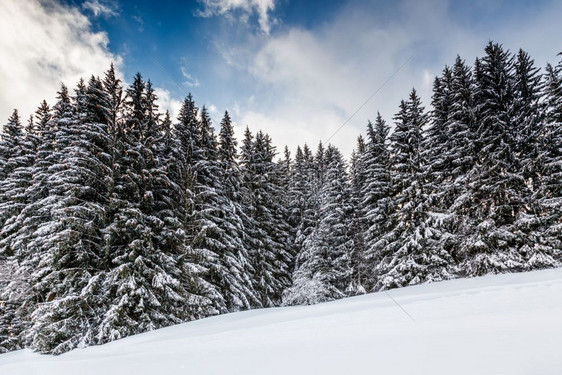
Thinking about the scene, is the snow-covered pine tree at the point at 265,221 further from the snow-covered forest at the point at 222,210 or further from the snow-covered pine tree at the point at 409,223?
the snow-covered pine tree at the point at 409,223

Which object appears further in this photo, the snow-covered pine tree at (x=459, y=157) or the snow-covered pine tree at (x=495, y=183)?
the snow-covered pine tree at (x=459, y=157)

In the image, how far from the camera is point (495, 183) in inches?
535

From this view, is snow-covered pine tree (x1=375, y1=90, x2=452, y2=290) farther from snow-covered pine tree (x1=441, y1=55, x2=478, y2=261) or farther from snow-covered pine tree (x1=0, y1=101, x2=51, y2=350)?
snow-covered pine tree (x1=0, y1=101, x2=51, y2=350)

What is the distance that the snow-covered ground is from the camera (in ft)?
9.59

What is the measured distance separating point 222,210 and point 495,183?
14.8 m

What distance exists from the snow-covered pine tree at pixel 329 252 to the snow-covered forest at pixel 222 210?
14 cm

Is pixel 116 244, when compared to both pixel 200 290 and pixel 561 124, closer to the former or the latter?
pixel 200 290

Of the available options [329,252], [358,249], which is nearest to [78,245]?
[329,252]

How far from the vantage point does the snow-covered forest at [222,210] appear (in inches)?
466

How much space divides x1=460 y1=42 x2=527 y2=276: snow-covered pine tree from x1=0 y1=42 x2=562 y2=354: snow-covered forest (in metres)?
0.07

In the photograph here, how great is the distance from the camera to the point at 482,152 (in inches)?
568

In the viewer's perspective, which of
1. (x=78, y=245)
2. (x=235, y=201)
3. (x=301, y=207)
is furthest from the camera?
(x=301, y=207)

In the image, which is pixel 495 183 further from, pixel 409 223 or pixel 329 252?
pixel 329 252

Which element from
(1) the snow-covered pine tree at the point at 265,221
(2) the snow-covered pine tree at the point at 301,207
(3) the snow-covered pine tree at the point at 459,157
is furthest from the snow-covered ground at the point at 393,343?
(2) the snow-covered pine tree at the point at 301,207
